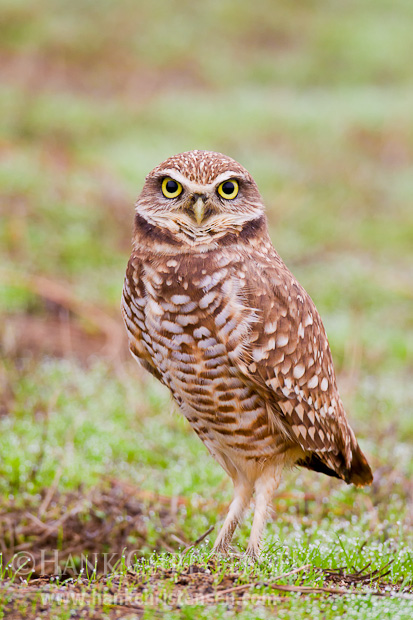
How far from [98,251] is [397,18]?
1546 cm

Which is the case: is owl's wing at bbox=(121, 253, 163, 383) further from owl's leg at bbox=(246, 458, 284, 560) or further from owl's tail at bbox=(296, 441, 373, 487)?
owl's tail at bbox=(296, 441, 373, 487)

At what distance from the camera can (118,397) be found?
19.1 ft

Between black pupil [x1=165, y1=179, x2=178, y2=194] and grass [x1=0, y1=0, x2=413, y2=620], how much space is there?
1.43m

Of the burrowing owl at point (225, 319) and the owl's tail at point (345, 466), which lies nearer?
the burrowing owl at point (225, 319)

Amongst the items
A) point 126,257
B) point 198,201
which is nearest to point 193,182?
point 198,201

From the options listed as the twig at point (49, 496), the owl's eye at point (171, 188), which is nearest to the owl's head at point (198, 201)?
the owl's eye at point (171, 188)

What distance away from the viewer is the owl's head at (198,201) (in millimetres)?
2928

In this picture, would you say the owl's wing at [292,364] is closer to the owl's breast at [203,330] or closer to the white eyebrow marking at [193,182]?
the owl's breast at [203,330]

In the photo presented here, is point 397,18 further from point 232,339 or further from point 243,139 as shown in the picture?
point 232,339

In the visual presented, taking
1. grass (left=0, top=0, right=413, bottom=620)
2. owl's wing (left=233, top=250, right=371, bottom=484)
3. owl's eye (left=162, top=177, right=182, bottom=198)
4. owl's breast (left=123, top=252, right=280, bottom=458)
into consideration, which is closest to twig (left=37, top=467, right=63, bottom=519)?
grass (left=0, top=0, right=413, bottom=620)

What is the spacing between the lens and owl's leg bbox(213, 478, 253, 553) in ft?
10.5

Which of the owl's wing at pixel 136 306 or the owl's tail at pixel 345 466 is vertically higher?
the owl's wing at pixel 136 306

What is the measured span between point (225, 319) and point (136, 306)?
1.26ft

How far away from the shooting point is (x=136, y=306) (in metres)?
3.00
